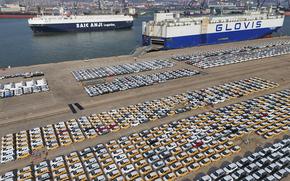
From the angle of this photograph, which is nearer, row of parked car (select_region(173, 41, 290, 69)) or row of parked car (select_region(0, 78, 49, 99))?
row of parked car (select_region(0, 78, 49, 99))

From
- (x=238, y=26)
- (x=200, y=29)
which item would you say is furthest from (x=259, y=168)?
(x=238, y=26)

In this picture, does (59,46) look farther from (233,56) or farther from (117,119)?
(117,119)

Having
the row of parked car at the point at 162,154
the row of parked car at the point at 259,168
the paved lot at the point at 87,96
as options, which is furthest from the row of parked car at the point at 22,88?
the row of parked car at the point at 259,168

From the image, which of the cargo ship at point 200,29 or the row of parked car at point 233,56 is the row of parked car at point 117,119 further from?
the cargo ship at point 200,29

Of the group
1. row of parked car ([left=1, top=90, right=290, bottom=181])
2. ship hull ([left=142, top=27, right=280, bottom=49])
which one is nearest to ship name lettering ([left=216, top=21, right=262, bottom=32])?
ship hull ([left=142, top=27, right=280, bottom=49])

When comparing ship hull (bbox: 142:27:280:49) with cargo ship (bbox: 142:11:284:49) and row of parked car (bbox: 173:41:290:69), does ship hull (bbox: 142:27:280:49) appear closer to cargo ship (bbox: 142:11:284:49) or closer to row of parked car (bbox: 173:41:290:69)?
cargo ship (bbox: 142:11:284:49)

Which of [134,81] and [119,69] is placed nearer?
[134,81]
